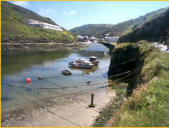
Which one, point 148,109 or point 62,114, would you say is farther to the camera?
point 62,114

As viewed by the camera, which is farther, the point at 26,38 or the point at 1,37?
the point at 26,38

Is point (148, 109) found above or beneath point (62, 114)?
above

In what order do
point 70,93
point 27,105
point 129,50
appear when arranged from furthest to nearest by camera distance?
point 129,50
point 70,93
point 27,105

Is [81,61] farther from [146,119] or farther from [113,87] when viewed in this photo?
[146,119]

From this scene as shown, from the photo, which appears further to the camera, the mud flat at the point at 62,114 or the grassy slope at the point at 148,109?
the mud flat at the point at 62,114

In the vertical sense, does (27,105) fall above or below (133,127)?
below

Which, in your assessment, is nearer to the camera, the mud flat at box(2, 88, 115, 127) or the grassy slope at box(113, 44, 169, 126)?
→ the grassy slope at box(113, 44, 169, 126)

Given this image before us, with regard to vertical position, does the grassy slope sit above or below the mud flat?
above

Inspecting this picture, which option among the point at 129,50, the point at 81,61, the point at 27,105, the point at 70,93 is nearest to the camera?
the point at 27,105

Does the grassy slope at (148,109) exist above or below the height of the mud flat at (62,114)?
above

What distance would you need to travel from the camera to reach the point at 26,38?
291 ft

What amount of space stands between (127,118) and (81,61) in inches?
1408

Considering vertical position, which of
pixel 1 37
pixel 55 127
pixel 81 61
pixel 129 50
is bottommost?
pixel 55 127

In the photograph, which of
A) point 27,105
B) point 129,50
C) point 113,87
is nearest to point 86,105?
point 27,105
